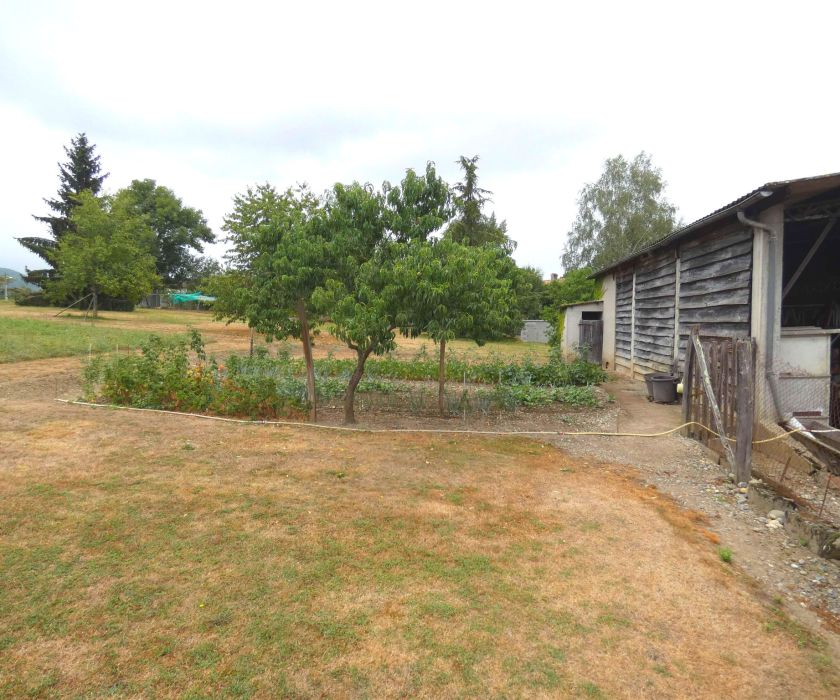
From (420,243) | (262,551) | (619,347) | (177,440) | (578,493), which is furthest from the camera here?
(619,347)

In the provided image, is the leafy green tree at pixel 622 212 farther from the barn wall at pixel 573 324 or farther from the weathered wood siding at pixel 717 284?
the weathered wood siding at pixel 717 284

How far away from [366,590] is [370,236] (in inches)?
205

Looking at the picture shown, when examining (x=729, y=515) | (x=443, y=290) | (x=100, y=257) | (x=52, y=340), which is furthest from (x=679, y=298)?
(x=100, y=257)

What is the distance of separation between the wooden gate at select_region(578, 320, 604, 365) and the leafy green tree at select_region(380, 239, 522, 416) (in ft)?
34.8

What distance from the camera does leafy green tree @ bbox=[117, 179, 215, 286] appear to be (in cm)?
4859

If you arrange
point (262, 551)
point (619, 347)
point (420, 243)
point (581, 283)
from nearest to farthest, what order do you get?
point (262, 551) → point (420, 243) → point (619, 347) → point (581, 283)

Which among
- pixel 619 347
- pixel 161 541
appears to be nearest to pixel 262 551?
pixel 161 541

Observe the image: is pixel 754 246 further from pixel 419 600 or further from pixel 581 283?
pixel 581 283

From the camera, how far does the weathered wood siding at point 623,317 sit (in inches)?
534

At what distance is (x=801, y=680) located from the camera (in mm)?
2396

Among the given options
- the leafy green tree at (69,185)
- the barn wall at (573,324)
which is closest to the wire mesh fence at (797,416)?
Result: the barn wall at (573,324)

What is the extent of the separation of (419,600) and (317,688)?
0.82 m

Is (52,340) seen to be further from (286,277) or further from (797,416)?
(797,416)

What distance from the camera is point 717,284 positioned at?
329 inches
